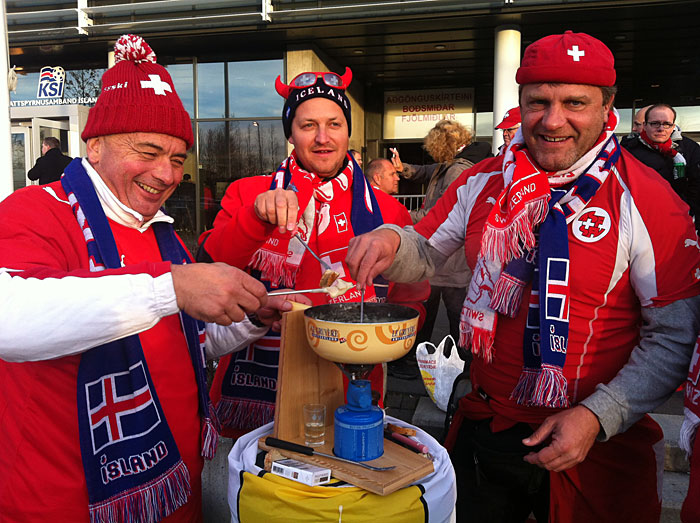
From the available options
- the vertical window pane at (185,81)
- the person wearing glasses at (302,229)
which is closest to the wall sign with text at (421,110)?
the vertical window pane at (185,81)

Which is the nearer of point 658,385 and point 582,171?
point 658,385

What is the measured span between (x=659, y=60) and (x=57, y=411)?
12.1 meters

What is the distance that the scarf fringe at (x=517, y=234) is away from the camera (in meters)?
1.78

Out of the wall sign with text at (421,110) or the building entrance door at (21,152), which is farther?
the wall sign with text at (421,110)

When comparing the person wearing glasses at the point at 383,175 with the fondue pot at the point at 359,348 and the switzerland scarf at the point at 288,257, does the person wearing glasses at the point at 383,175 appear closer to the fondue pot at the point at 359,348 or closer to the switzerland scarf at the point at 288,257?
the switzerland scarf at the point at 288,257

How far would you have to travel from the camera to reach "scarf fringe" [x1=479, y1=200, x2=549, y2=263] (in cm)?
178

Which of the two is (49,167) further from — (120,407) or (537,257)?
(537,257)

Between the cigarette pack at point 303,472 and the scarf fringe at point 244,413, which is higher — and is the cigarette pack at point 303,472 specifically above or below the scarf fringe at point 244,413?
above

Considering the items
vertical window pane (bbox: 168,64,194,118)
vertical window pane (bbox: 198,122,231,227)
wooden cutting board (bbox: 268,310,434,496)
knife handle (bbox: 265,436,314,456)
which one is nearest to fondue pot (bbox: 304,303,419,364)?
wooden cutting board (bbox: 268,310,434,496)

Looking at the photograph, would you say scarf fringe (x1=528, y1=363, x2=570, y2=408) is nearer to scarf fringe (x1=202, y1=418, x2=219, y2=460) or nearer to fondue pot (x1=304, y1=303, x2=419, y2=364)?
fondue pot (x1=304, y1=303, x2=419, y2=364)

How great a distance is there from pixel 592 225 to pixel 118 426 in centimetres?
158

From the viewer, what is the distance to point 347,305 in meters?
1.71

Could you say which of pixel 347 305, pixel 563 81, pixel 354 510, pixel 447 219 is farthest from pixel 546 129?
pixel 354 510

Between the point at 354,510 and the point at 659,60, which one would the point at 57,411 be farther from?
the point at 659,60
